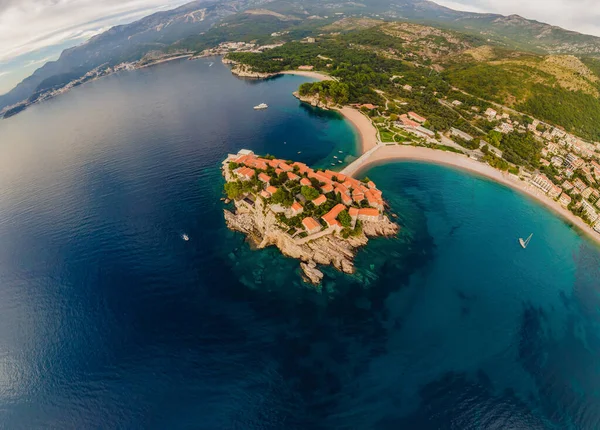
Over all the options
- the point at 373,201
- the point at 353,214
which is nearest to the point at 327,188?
the point at 353,214

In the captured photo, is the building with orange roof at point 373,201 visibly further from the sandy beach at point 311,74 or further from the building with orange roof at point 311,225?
the sandy beach at point 311,74

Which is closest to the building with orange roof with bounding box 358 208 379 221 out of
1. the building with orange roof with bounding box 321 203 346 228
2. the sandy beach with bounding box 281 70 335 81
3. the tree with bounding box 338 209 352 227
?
the tree with bounding box 338 209 352 227

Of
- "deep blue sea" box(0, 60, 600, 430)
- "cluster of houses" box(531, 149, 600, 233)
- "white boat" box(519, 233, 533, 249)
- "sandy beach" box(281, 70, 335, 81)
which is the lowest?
"cluster of houses" box(531, 149, 600, 233)

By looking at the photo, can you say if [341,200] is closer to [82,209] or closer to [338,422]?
[338,422]

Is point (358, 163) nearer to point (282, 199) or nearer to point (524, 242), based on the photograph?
point (282, 199)

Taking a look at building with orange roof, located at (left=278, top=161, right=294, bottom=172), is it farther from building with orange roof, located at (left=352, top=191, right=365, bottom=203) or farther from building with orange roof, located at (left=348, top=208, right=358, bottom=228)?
building with orange roof, located at (left=348, top=208, right=358, bottom=228)

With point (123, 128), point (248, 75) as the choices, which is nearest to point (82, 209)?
point (123, 128)
